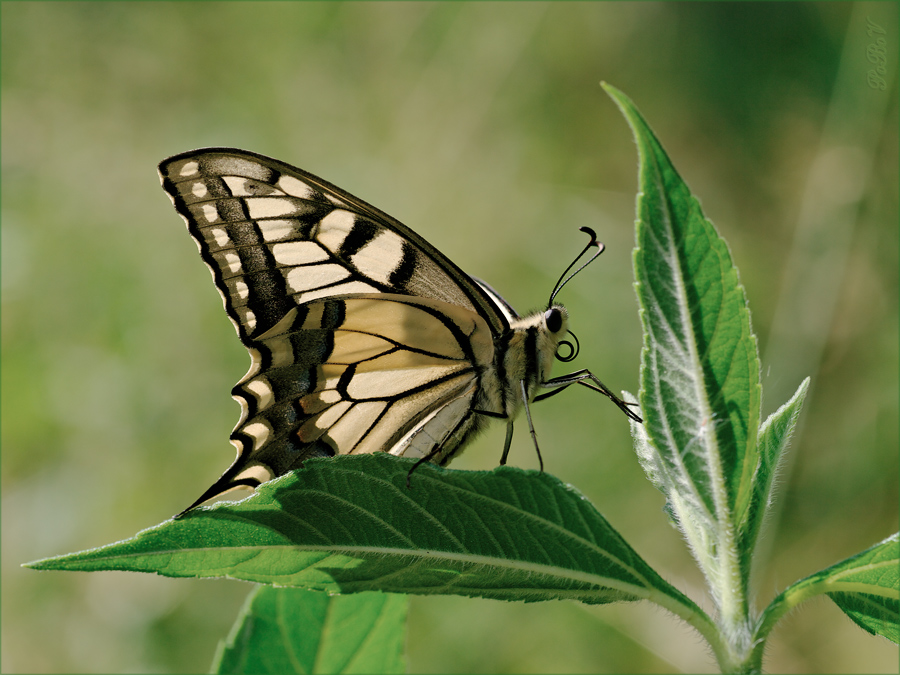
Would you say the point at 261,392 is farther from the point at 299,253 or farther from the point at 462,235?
the point at 462,235

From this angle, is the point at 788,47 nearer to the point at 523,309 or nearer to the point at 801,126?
the point at 801,126

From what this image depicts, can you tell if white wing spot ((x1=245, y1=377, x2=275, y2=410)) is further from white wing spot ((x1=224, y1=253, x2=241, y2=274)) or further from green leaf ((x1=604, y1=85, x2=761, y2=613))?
green leaf ((x1=604, y1=85, x2=761, y2=613))

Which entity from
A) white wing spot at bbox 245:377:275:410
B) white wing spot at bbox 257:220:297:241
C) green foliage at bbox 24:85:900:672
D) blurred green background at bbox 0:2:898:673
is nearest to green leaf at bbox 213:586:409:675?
green foliage at bbox 24:85:900:672

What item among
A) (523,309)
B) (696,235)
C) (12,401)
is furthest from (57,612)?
(696,235)

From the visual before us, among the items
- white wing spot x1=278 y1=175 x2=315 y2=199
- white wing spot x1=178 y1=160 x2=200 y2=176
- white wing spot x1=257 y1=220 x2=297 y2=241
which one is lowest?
white wing spot x1=257 y1=220 x2=297 y2=241

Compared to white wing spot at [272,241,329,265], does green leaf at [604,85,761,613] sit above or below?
below

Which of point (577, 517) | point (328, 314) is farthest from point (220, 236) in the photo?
point (577, 517)

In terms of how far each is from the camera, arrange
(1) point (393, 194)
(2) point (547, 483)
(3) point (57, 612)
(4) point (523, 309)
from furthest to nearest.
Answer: (1) point (393, 194) → (4) point (523, 309) → (3) point (57, 612) → (2) point (547, 483)
